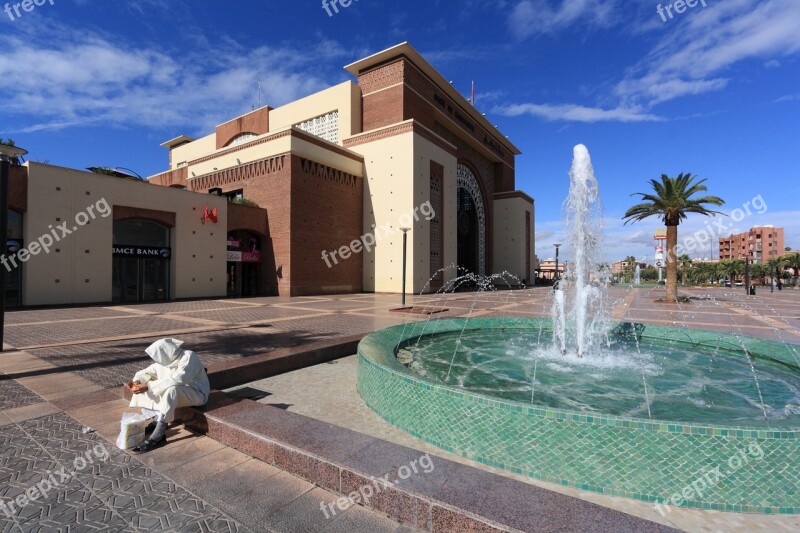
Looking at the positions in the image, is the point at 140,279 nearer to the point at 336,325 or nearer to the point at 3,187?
the point at 336,325

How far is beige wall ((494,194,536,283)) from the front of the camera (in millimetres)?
50250

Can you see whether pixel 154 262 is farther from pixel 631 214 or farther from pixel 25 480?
pixel 631 214

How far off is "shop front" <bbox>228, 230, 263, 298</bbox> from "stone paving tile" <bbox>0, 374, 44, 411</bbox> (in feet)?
67.4

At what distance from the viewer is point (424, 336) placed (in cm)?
971

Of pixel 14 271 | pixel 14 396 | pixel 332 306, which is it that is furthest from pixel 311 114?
pixel 14 396

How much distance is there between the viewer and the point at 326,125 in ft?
113

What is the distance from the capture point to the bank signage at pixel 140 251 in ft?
68.0

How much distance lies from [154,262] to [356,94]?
817 inches

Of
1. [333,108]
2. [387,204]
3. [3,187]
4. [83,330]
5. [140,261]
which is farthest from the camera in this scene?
[333,108]

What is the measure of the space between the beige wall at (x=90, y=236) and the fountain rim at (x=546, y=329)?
18201 mm

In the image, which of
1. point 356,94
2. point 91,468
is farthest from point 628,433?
point 356,94

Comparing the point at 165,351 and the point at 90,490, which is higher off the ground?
the point at 165,351

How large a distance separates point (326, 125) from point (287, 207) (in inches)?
495

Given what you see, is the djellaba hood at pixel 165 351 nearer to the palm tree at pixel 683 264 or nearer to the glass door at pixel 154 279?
the glass door at pixel 154 279
